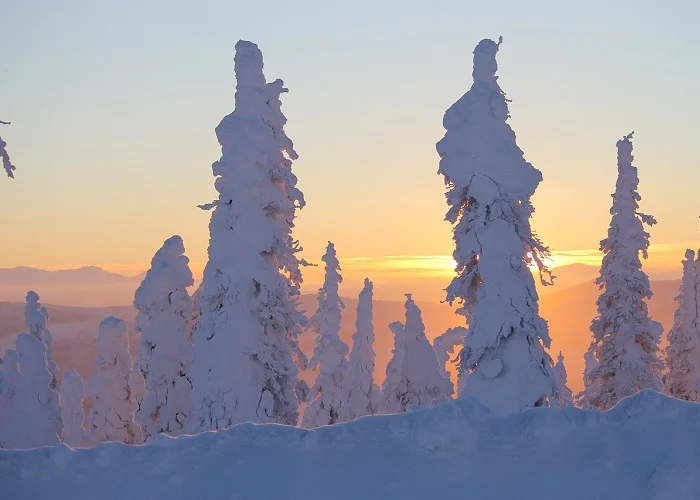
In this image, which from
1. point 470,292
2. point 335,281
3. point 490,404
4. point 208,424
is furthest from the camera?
point 335,281

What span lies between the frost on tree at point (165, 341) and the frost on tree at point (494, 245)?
38.5ft

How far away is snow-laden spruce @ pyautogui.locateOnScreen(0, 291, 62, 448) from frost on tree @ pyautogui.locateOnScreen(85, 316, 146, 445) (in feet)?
7.99

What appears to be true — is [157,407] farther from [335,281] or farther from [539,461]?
[539,461]

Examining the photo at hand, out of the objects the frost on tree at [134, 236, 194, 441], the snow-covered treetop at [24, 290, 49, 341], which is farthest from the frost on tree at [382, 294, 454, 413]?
the snow-covered treetop at [24, 290, 49, 341]

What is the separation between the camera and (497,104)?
19344mm

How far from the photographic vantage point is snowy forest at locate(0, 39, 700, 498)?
30.1 ft

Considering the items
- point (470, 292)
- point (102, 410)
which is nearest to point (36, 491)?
point (470, 292)

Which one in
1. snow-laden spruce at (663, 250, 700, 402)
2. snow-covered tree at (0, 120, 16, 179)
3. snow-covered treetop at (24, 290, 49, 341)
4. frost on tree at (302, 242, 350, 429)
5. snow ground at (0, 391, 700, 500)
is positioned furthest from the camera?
frost on tree at (302, 242, 350, 429)

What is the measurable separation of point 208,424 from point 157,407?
5.70 m

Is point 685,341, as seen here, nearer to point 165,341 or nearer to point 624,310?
point 624,310

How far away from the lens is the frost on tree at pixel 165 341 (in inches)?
1065

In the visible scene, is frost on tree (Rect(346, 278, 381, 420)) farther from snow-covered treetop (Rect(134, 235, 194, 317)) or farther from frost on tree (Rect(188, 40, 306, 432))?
frost on tree (Rect(188, 40, 306, 432))

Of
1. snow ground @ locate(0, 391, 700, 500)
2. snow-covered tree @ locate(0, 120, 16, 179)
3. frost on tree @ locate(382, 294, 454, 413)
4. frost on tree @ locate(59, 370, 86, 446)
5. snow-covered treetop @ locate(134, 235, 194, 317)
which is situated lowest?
frost on tree @ locate(59, 370, 86, 446)

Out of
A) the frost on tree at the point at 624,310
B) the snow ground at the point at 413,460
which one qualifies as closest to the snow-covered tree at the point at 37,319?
the snow ground at the point at 413,460
